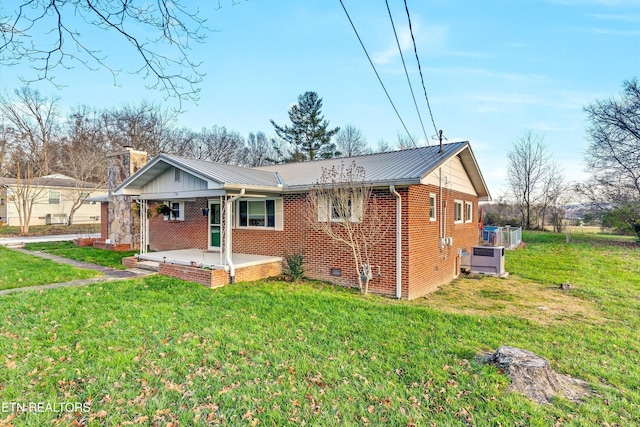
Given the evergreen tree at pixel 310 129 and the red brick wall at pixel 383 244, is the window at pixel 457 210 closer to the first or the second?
the red brick wall at pixel 383 244

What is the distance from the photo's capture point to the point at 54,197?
28750 mm

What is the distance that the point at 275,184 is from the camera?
9.65 metres

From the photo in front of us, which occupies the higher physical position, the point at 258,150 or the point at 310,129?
the point at 310,129

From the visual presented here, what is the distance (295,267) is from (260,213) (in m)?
2.46

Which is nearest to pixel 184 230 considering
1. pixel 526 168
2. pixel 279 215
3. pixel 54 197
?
pixel 279 215

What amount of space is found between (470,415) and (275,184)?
7.59m

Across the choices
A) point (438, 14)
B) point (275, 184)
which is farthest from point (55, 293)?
point (438, 14)

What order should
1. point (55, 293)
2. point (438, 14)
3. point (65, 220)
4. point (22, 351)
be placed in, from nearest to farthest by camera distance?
point (22, 351) < point (438, 14) < point (55, 293) < point (65, 220)

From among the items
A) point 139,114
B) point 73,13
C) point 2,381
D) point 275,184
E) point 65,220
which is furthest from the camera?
point 139,114

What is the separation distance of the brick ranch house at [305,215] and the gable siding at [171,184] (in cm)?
3

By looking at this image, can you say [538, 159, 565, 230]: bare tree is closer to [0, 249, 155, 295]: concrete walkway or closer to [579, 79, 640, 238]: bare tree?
[579, 79, 640, 238]: bare tree

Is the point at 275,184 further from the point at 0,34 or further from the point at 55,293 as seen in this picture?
the point at 0,34

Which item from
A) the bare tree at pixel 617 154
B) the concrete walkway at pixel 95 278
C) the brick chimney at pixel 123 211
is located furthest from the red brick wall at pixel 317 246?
the bare tree at pixel 617 154

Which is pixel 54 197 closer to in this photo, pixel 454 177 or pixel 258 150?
pixel 258 150
